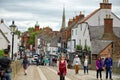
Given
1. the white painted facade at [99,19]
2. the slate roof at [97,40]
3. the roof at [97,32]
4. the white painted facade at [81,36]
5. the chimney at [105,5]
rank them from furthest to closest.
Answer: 1. the white painted facade at [99,19]
2. the chimney at [105,5]
3. the white painted facade at [81,36]
4. the roof at [97,32]
5. the slate roof at [97,40]

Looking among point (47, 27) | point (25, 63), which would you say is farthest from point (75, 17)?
point (47, 27)

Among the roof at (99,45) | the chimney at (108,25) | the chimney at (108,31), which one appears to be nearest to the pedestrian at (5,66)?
the roof at (99,45)

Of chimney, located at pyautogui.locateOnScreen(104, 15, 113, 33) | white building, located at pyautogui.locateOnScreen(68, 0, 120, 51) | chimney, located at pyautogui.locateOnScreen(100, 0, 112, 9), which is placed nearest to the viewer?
chimney, located at pyautogui.locateOnScreen(104, 15, 113, 33)

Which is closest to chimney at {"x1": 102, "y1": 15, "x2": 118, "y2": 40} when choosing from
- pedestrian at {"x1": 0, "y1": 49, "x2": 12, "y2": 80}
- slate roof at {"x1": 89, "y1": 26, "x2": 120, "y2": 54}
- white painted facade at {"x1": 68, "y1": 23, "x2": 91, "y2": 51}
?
slate roof at {"x1": 89, "y1": 26, "x2": 120, "y2": 54}

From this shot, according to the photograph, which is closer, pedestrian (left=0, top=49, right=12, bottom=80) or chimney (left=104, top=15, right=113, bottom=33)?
pedestrian (left=0, top=49, right=12, bottom=80)

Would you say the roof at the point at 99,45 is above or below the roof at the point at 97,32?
below

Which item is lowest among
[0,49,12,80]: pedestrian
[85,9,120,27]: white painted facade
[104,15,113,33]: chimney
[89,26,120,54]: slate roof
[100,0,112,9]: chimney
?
[0,49,12,80]: pedestrian

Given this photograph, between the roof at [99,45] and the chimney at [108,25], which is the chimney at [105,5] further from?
the roof at [99,45]

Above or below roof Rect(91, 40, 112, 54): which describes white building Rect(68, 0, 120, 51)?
above

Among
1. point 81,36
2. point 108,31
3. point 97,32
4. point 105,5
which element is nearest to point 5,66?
point 108,31

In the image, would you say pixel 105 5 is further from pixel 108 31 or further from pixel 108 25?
pixel 108 25

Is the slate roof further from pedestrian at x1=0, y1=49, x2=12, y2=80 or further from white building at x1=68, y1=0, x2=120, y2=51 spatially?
pedestrian at x1=0, y1=49, x2=12, y2=80

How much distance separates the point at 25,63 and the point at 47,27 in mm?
152463

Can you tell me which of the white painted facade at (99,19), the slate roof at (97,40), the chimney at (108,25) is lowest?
the slate roof at (97,40)
